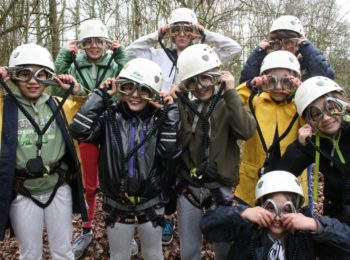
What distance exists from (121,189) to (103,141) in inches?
23.9

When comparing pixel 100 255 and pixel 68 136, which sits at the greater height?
pixel 68 136

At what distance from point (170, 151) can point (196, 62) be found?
0.96 meters

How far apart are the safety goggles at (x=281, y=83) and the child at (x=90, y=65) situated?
2.11 m

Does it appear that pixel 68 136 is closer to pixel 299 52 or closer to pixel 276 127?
pixel 276 127

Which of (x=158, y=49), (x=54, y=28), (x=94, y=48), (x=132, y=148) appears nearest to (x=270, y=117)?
(x=132, y=148)

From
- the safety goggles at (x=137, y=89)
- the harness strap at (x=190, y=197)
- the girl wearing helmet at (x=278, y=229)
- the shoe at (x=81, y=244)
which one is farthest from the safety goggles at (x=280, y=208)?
the shoe at (x=81, y=244)

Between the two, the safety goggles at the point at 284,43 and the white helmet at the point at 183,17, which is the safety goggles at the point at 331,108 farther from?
the white helmet at the point at 183,17

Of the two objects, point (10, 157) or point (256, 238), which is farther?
point (10, 157)

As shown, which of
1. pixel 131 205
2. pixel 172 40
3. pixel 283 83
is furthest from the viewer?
pixel 172 40

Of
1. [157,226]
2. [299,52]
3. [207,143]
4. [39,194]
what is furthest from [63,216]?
[299,52]

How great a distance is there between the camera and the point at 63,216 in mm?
3922

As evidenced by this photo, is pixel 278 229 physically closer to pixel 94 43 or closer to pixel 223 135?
pixel 223 135

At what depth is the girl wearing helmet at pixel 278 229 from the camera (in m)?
3.13

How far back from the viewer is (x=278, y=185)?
11.1ft
